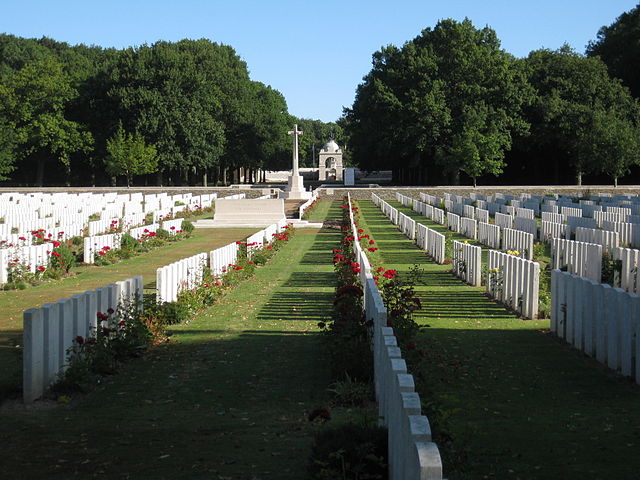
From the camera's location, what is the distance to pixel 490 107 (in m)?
55.8

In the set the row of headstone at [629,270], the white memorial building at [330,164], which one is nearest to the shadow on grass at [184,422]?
the row of headstone at [629,270]

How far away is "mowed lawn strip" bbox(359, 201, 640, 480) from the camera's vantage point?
4.30 meters

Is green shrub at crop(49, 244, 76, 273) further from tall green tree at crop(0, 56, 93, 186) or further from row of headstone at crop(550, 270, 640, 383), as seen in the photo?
tall green tree at crop(0, 56, 93, 186)

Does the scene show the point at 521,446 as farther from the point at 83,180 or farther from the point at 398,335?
the point at 83,180

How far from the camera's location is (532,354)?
7742 mm

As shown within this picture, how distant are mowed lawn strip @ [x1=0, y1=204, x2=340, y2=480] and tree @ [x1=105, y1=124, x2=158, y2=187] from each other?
46526 millimetres

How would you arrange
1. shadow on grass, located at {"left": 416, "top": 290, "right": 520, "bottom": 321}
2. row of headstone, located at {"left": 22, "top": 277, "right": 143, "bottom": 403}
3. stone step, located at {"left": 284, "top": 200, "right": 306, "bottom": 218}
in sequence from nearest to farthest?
row of headstone, located at {"left": 22, "top": 277, "right": 143, "bottom": 403}
shadow on grass, located at {"left": 416, "top": 290, "right": 520, "bottom": 321}
stone step, located at {"left": 284, "top": 200, "right": 306, "bottom": 218}

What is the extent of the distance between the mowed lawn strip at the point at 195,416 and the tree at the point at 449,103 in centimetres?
4629

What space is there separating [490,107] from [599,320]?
50.5 m

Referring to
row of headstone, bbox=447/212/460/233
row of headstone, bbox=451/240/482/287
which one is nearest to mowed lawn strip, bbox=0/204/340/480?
row of headstone, bbox=451/240/482/287

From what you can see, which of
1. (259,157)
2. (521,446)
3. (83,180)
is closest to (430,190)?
(259,157)

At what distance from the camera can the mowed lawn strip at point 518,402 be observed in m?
4.30

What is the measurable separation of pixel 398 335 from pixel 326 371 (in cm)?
77

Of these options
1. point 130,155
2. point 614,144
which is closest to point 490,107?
point 614,144
